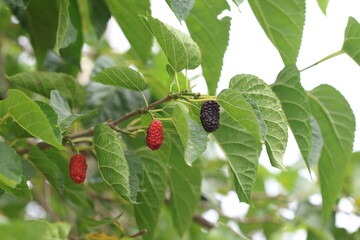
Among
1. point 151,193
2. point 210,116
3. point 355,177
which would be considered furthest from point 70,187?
point 355,177

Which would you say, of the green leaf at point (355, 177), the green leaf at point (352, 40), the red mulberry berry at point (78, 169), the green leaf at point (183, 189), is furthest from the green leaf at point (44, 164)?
the green leaf at point (355, 177)

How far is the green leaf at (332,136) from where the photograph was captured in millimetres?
1419

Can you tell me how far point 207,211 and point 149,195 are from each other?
1.12 metres

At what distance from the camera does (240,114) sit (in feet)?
3.27

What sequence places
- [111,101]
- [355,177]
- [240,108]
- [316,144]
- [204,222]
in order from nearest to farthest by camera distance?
[240,108] → [316,144] → [111,101] → [204,222] → [355,177]

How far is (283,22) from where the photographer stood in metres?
1.30

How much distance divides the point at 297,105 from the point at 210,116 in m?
0.29

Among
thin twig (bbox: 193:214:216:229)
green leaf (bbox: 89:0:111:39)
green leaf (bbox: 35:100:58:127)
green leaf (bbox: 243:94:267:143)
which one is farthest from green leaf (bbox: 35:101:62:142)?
thin twig (bbox: 193:214:216:229)

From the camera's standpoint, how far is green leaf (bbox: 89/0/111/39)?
1.54 metres

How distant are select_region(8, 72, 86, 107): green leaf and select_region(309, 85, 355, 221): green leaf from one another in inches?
23.5

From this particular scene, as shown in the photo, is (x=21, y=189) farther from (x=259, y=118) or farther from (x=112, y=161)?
(x=259, y=118)

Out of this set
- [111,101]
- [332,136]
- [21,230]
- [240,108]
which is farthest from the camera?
[111,101]

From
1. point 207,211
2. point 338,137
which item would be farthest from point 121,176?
point 207,211

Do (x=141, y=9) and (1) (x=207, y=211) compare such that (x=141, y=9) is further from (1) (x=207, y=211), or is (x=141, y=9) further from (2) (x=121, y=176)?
(1) (x=207, y=211)
